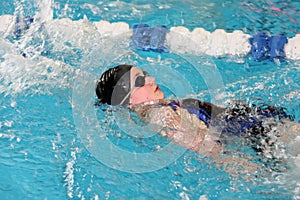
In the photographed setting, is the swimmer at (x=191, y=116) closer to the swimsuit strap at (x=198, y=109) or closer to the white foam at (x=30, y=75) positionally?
the swimsuit strap at (x=198, y=109)

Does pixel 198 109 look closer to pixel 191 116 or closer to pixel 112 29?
pixel 191 116

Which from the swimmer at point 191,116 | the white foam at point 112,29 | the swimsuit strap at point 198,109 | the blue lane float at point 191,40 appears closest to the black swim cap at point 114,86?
the swimmer at point 191,116

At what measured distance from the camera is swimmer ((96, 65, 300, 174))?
72.9 inches

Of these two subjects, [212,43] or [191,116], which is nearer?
[191,116]

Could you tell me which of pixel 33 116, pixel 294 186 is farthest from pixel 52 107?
pixel 294 186

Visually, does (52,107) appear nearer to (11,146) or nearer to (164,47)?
(11,146)

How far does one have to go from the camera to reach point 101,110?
2088 millimetres

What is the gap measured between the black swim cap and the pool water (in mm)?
44

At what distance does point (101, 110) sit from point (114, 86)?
170 millimetres

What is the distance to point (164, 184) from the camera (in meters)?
1.78

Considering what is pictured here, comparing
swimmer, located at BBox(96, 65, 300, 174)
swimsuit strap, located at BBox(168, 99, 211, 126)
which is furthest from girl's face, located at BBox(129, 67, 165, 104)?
swimsuit strap, located at BBox(168, 99, 211, 126)

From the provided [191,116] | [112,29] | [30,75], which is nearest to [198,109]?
[191,116]

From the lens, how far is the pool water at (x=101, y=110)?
69.9 inches

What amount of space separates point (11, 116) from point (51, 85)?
1.17ft
